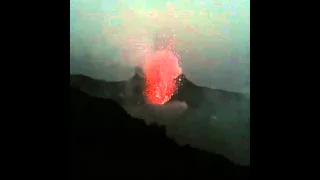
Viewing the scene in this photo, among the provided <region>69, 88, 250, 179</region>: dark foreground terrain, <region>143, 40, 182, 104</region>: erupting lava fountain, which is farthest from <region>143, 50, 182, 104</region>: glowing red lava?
<region>69, 88, 250, 179</region>: dark foreground terrain

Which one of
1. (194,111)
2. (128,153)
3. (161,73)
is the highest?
(161,73)

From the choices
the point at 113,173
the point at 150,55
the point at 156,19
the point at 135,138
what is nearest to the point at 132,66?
the point at 150,55

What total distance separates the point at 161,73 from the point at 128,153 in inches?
22.0

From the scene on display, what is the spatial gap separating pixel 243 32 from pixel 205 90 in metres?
0.46

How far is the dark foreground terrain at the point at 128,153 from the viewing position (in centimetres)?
173

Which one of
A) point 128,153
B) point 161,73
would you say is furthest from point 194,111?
point 128,153

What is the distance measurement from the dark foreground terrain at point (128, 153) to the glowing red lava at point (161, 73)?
21 centimetres

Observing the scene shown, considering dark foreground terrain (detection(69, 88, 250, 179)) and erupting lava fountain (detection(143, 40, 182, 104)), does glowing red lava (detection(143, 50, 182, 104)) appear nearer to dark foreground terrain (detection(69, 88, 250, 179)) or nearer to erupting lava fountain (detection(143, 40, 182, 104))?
erupting lava fountain (detection(143, 40, 182, 104))

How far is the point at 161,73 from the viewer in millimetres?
1827

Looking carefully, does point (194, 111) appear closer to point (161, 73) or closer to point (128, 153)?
point (161, 73)

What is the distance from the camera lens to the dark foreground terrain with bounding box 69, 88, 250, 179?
5.69 ft

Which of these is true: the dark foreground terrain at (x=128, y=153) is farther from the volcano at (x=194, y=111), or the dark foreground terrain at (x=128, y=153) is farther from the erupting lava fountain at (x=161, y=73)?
the erupting lava fountain at (x=161, y=73)

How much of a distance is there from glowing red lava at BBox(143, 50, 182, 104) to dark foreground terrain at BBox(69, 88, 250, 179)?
21 cm
